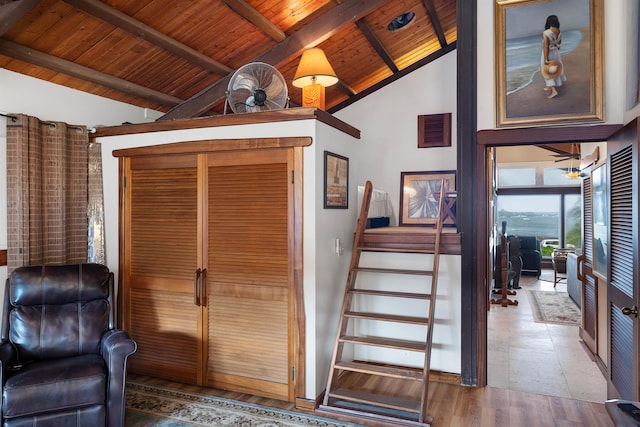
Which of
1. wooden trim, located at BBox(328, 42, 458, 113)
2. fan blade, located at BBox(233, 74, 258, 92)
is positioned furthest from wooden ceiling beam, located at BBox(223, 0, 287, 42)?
wooden trim, located at BBox(328, 42, 458, 113)

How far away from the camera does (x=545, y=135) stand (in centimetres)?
320

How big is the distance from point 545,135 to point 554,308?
4043 millimetres

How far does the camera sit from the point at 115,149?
3.70 m

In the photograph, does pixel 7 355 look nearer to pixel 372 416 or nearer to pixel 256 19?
pixel 372 416

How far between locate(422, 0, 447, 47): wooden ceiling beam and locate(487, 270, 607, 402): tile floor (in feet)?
11.5

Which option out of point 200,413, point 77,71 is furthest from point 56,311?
point 77,71

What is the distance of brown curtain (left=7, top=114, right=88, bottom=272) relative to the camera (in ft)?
10.5

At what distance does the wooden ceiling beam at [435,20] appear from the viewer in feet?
13.5

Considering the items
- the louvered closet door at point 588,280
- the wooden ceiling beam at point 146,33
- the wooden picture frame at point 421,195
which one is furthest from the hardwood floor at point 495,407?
the wooden ceiling beam at point 146,33

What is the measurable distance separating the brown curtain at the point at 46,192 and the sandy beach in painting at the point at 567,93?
3.69 m

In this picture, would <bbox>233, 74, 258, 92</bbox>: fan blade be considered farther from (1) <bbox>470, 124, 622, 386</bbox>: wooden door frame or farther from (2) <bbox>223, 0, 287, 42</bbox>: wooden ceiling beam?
(1) <bbox>470, 124, 622, 386</bbox>: wooden door frame

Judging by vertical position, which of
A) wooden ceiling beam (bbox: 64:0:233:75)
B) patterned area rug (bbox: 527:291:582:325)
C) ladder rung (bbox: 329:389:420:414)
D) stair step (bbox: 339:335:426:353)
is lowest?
patterned area rug (bbox: 527:291:582:325)

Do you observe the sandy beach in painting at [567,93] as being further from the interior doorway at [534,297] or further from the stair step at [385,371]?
the stair step at [385,371]

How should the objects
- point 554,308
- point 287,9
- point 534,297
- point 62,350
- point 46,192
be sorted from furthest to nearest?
point 534,297 < point 554,308 < point 287,9 < point 46,192 < point 62,350
